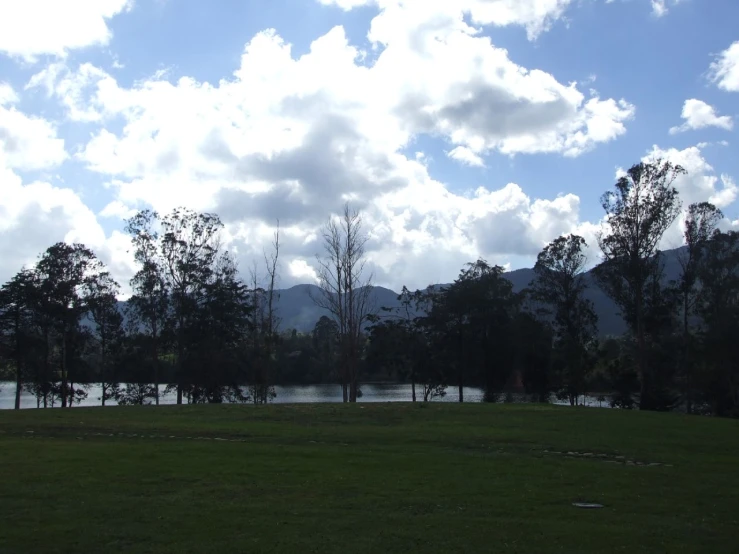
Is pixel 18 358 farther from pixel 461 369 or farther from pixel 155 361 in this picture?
pixel 461 369

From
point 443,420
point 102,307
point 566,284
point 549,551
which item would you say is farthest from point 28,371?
point 549,551

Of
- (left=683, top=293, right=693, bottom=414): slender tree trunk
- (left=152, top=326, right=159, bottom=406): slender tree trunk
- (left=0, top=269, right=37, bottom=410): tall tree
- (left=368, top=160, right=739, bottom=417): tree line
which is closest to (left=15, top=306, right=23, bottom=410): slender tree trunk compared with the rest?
(left=0, top=269, right=37, bottom=410): tall tree

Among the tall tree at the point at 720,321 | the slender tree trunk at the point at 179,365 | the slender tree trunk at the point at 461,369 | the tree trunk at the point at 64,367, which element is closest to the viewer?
the tall tree at the point at 720,321

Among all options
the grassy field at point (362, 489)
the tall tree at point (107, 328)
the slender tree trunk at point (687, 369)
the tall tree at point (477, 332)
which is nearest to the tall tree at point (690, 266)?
the slender tree trunk at point (687, 369)

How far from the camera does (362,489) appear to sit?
12.4 meters

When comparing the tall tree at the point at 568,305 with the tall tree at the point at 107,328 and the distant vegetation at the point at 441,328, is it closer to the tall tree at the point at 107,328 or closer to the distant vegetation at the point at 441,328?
the distant vegetation at the point at 441,328

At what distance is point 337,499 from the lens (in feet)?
37.9

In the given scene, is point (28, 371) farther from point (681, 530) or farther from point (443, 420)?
point (681, 530)

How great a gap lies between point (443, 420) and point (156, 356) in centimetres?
3341

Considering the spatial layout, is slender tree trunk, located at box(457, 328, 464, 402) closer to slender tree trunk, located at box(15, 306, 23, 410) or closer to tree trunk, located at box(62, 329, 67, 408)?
tree trunk, located at box(62, 329, 67, 408)

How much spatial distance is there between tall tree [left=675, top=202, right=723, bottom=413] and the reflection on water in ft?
36.6

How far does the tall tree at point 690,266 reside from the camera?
50312 millimetres

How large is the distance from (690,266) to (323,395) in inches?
1457

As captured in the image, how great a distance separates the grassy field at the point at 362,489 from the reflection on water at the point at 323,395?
39532 mm
